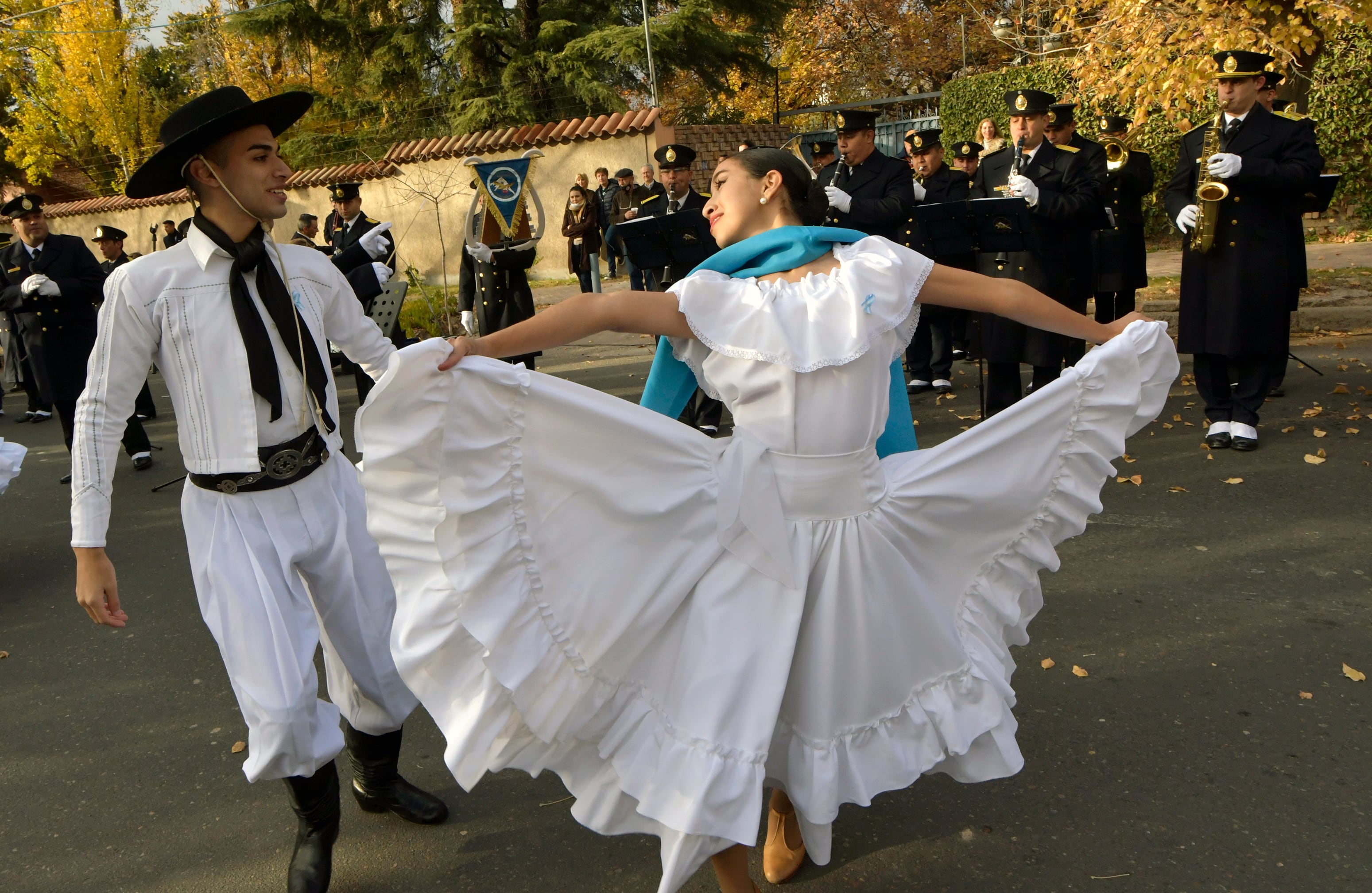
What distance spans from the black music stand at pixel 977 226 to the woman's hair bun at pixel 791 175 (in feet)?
15.3

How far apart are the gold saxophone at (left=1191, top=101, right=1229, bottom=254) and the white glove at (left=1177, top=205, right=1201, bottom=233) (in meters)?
0.01

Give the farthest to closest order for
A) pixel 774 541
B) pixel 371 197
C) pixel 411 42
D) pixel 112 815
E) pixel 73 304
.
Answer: pixel 411 42
pixel 371 197
pixel 73 304
pixel 112 815
pixel 774 541

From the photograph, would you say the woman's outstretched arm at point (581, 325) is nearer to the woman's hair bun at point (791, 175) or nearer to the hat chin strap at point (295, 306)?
the woman's hair bun at point (791, 175)

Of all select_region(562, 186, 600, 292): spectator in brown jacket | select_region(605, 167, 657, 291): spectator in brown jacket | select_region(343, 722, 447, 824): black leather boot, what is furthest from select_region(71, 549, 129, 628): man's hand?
select_region(562, 186, 600, 292): spectator in brown jacket

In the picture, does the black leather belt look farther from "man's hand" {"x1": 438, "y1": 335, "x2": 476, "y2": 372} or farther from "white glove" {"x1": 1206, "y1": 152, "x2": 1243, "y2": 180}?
"white glove" {"x1": 1206, "y1": 152, "x2": 1243, "y2": 180}

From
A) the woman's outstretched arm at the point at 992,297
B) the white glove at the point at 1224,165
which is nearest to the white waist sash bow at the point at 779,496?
the woman's outstretched arm at the point at 992,297

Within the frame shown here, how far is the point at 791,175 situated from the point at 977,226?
4.96 m

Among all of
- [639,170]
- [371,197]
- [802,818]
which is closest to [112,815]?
[802,818]

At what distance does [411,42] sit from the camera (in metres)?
25.4

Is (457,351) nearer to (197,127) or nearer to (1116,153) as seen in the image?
(197,127)

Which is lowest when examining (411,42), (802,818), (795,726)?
(802,818)

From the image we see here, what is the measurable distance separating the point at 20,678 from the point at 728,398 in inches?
165

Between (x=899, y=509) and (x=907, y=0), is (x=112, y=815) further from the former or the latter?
(x=907, y=0)

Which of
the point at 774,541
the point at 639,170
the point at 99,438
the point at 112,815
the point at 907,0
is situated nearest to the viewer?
the point at 774,541
